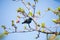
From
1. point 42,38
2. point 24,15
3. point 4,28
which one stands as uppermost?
point 24,15

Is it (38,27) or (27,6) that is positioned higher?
(27,6)

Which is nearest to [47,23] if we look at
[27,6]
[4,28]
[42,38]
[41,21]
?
[41,21]

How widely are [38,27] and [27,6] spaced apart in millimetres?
314

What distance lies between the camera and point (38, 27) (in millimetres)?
A: 1930

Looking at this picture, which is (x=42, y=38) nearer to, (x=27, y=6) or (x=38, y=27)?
(x=38, y=27)

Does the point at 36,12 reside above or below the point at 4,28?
above

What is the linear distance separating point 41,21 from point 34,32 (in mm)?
170

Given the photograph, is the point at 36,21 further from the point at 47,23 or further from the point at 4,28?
the point at 4,28

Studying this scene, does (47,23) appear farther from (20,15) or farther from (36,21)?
(20,15)

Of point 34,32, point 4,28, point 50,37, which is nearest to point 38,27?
point 34,32

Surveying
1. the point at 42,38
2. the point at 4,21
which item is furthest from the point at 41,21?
the point at 4,21

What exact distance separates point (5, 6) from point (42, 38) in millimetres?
654

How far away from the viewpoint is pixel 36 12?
6.40 feet

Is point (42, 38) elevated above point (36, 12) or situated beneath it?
situated beneath
